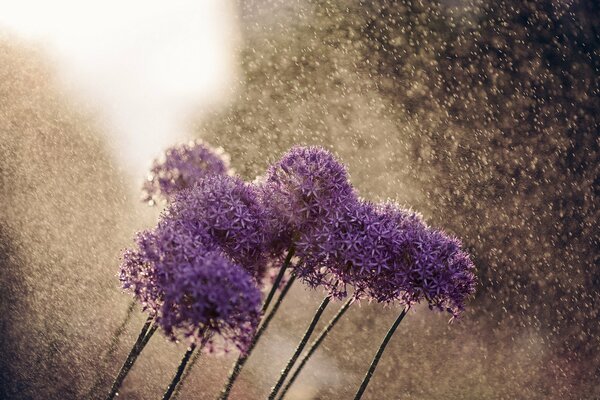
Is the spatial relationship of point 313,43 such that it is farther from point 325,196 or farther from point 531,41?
point 325,196

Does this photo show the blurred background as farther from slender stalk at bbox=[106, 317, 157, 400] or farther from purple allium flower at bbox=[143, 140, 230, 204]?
slender stalk at bbox=[106, 317, 157, 400]

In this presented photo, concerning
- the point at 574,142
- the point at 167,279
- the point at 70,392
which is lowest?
the point at 70,392

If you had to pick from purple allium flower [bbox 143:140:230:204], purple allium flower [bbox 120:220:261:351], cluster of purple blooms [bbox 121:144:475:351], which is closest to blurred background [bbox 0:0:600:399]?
purple allium flower [bbox 143:140:230:204]

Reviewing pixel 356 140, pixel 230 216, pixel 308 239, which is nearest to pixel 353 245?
pixel 308 239

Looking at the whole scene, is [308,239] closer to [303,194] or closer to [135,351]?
[303,194]

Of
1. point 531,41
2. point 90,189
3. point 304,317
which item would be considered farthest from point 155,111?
point 531,41

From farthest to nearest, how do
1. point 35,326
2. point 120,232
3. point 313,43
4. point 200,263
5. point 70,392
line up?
point 313,43 → point 120,232 → point 35,326 → point 70,392 → point 200,263

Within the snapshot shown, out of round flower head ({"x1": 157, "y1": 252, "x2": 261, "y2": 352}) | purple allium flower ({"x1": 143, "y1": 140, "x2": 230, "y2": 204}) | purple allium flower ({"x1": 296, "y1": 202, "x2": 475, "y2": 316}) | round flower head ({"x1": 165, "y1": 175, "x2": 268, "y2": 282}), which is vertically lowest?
round flower head ({"x1": 157, "y1": 252, "x2": 261, "y2": 352})
